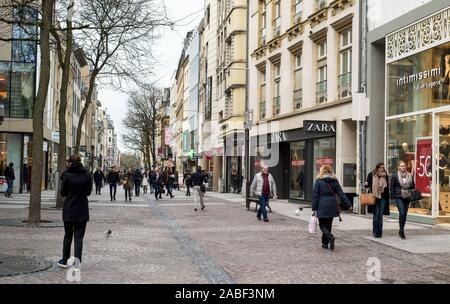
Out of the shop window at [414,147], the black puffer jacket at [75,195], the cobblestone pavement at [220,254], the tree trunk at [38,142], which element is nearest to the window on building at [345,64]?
the shop window at [414,147]

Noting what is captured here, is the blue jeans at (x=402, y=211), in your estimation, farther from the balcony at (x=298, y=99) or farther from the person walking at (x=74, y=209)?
the balcony at (x=298, y=99)

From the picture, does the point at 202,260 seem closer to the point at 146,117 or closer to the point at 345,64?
the point at 345,64

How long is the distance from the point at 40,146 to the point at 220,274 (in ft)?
29.0

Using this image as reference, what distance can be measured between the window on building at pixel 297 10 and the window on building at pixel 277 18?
2.09 meters

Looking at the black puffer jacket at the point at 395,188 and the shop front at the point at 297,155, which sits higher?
the shop front at the point at 297,155

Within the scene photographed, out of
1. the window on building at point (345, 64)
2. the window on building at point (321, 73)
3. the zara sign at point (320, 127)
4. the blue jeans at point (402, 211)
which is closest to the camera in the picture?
the blue jeans at point (402, 211)

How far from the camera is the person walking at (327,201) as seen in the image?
12.0 meters

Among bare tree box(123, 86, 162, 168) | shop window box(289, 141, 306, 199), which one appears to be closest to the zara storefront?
shop window box(289, 141, 306, 199)

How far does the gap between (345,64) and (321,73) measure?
2436 millimetres

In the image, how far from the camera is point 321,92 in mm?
25156

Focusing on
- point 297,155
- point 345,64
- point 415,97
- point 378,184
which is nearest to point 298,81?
point 297,155
